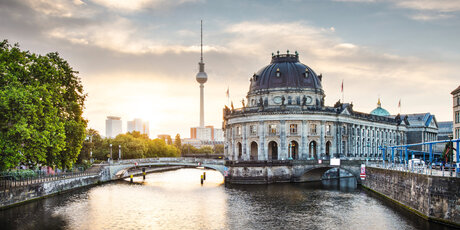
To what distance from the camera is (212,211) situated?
5028 cm

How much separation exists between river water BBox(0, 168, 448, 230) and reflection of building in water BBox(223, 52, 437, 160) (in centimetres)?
2664

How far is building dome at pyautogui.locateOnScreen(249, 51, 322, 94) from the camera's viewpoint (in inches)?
4198

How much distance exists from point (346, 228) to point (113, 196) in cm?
3528

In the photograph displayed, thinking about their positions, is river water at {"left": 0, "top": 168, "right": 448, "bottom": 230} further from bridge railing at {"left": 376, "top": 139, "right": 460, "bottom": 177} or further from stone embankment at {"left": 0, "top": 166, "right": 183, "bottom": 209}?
bridge railing at {"left": 376, "top": 139, "right": 460, "bottom": 177}

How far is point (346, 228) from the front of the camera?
4134 cm

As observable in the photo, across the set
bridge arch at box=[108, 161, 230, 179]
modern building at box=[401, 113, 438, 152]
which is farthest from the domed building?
modern building at box=[401, 113, 438, 152]

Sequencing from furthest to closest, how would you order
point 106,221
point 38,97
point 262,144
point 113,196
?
1. point 262,144
2. point 113,196
3. point 38,97
4. point 106,221

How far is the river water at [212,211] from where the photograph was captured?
42312mm

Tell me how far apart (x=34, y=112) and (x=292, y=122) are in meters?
60.3

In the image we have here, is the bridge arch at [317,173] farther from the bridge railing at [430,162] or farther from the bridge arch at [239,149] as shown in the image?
the bridge arch at [239,149]

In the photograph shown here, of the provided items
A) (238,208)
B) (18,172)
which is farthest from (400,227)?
(18,172)

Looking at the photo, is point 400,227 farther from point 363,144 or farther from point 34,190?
point 363,144

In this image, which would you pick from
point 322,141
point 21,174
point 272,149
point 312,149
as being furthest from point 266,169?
point 21,174

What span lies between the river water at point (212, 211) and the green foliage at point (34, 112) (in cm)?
622
